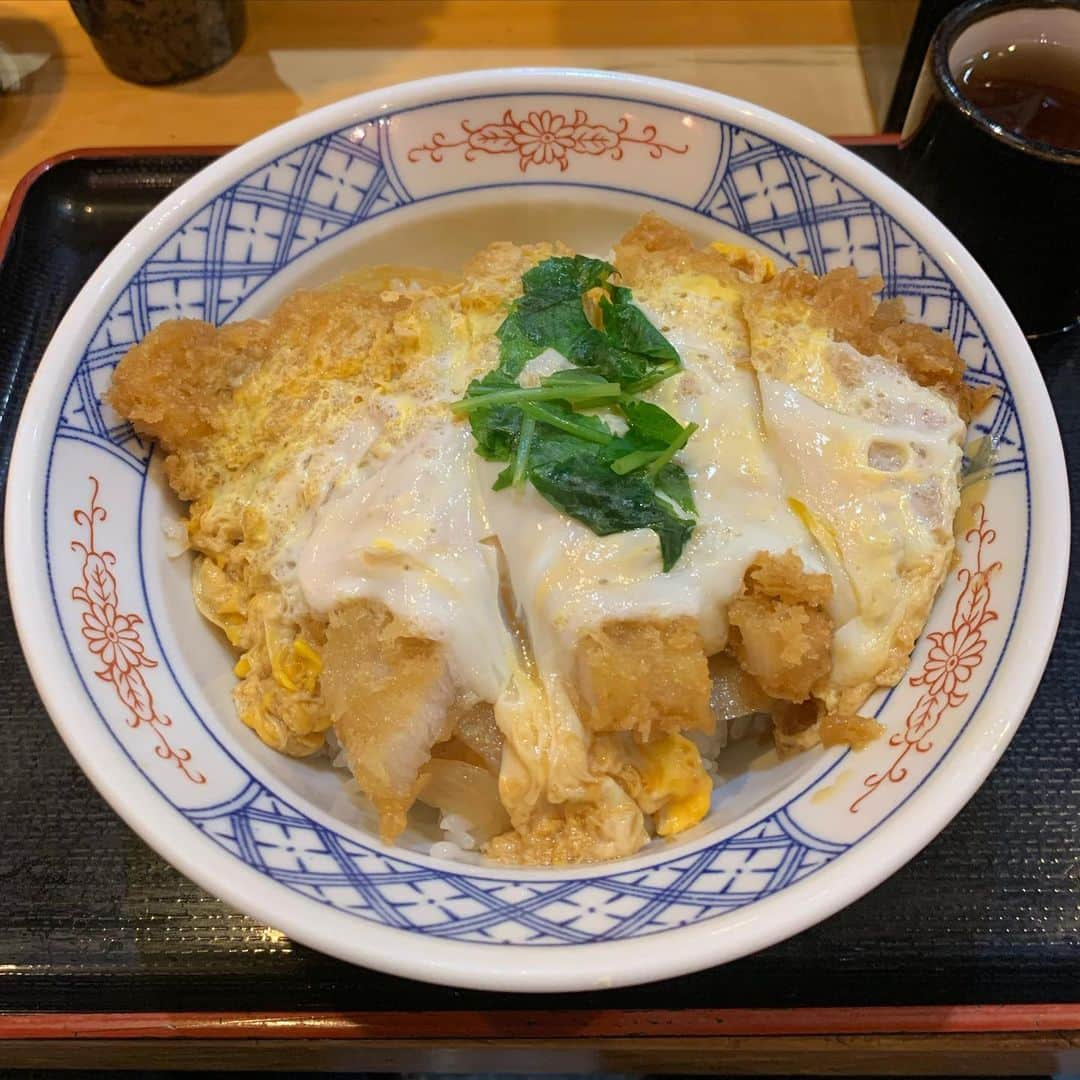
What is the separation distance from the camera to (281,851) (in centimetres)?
125

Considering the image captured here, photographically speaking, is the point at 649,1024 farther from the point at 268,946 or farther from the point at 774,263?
the point at 774,263

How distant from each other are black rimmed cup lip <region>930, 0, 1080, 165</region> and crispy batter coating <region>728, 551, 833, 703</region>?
982 mm

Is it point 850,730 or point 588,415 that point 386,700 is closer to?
point 588,415

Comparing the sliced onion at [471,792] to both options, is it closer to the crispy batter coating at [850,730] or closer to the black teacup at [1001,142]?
the crispy batter coating at [850,730]

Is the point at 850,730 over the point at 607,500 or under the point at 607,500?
under

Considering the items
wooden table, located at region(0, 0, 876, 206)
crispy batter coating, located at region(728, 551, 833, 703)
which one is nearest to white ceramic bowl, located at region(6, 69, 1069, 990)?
crispy batter coating, located at region(728, 551, 833, 703)

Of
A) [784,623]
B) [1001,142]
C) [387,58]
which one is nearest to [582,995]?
[784,623]

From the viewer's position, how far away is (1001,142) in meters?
1.76

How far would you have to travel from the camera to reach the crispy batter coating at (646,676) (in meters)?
1.32

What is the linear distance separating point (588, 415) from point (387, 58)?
6.58 feet

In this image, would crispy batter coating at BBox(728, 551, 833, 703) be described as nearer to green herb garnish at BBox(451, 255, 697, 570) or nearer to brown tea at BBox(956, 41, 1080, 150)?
green herb garnish at BBox(451, 255, 697, 570)

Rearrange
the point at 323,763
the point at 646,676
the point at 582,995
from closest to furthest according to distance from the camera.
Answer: the point at 646,676, the point at 582,995, the point at 323,763

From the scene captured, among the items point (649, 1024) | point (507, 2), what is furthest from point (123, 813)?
point (507, 2)

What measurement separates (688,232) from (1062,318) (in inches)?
33.1
